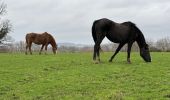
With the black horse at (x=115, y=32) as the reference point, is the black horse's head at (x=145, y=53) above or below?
below

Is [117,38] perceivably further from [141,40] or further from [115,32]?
[141,40]

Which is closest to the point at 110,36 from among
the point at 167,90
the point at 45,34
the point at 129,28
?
the point at 129,28

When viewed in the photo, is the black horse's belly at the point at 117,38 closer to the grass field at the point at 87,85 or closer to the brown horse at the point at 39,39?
the grass field at the point at 87,85

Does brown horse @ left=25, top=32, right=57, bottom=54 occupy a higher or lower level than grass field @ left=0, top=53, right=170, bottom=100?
higher

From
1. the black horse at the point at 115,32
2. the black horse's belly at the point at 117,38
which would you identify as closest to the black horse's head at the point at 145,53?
the black horse at the point at 115,32

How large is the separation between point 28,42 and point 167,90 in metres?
26.6

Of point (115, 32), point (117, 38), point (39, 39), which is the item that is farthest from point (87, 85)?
point (39, 39)

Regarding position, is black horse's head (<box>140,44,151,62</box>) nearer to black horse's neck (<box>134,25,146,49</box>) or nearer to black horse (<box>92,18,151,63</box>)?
black horse's neck (<box>134,25,146,49</box>)

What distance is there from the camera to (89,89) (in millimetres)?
12391

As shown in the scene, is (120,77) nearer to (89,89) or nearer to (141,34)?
(89,89)

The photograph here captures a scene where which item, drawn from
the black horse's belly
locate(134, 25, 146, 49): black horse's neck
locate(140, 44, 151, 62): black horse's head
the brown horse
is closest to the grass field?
the black horse's belly

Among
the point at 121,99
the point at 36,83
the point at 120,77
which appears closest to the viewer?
the point at 121,99

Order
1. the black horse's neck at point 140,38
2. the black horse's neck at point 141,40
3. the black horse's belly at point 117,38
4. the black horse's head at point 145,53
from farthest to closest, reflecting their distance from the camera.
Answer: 1. the black horse's head at point 145,53
2. the black horse's neck at point 141,40
3. the black horse's neck at point 140,38
4. the black horse's belly at point 117,38

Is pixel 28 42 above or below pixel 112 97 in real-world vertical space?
above
